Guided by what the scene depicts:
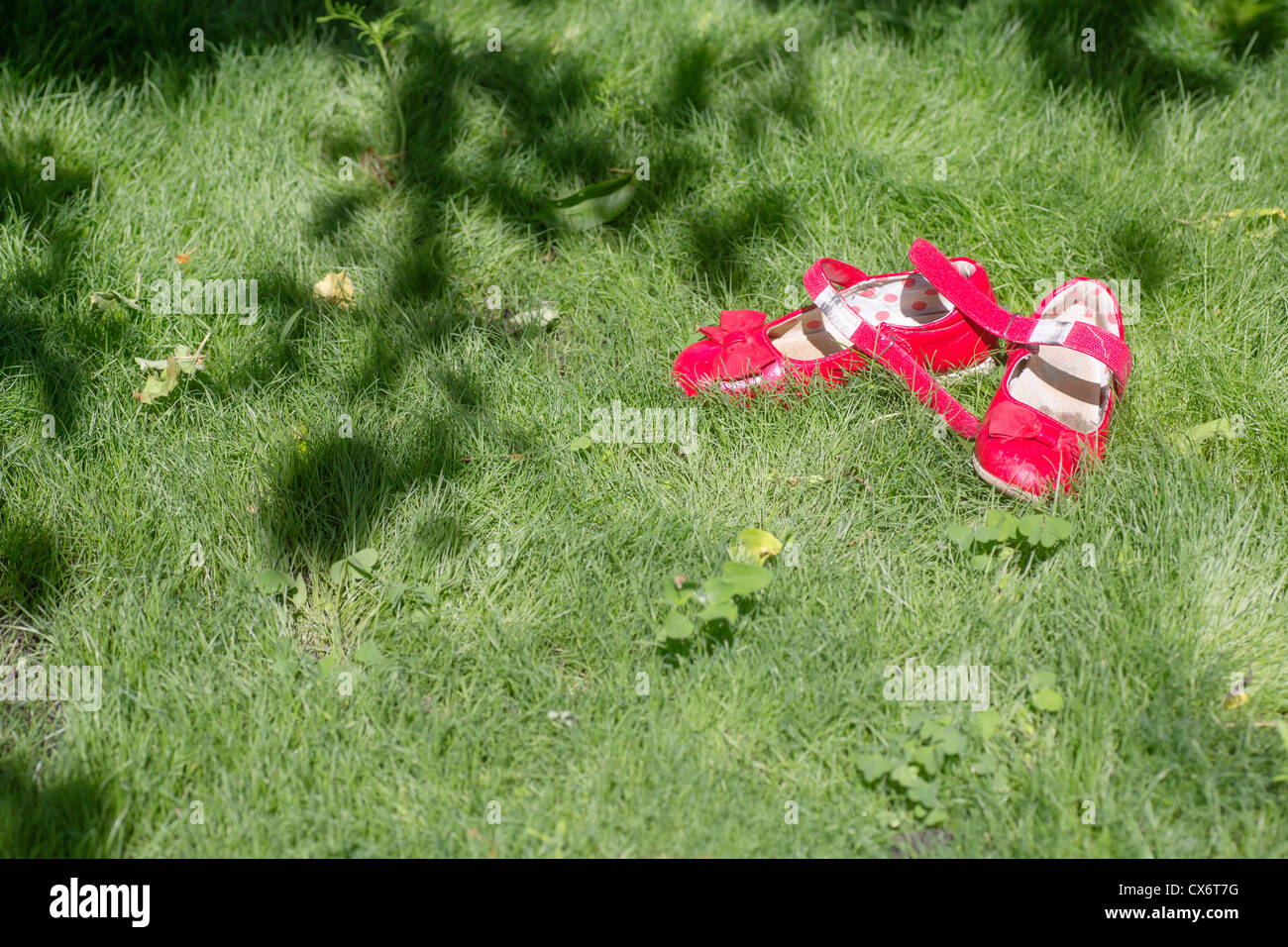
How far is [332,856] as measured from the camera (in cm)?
191

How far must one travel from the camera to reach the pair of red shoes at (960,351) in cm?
258

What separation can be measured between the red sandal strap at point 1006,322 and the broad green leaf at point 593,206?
42.3 inches

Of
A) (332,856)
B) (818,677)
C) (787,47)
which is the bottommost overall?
(332,856)

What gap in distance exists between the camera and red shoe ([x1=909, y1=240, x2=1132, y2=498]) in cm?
254

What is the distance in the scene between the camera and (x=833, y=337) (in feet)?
9.65

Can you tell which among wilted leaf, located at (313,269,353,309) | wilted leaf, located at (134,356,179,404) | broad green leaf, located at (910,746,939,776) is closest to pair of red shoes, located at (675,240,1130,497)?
broad green leaf, located at (910,746,939,776)

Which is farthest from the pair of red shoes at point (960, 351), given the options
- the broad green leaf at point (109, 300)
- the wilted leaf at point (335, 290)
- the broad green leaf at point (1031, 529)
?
the broad green leaf at point (109, 300)

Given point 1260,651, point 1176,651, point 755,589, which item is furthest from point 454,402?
point 1260,651

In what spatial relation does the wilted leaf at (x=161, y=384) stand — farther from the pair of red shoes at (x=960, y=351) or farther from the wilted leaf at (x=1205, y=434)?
the wilted leaf at (x=1205, y=434)

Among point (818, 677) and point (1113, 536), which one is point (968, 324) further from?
point (818, 677)

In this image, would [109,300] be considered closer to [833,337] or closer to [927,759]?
[833,337]

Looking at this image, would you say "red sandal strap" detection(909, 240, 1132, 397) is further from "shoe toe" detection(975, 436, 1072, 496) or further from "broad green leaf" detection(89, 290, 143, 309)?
"broad green leaf" detection(89, 290, 143, 309)

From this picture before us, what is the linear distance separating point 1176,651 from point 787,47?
2753 mm
